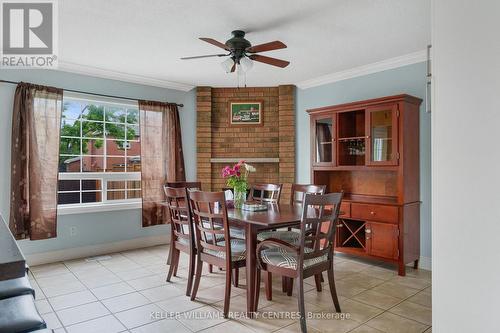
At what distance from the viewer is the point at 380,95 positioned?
3953mm

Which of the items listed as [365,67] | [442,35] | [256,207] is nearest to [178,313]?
[256,207]

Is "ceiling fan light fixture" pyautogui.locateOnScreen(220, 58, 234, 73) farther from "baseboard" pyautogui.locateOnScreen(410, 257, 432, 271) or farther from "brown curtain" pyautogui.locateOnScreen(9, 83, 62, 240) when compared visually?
"baseboard" pyautogui.locateOnScreen(410, 257, 432, 271)

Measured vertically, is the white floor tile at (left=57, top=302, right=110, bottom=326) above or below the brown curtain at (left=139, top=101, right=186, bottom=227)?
below

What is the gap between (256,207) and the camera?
291cm

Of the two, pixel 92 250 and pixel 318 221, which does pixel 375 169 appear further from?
pixel 92 250

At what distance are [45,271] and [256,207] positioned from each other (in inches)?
98.5

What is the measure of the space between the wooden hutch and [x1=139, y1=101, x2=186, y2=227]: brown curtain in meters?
1.98

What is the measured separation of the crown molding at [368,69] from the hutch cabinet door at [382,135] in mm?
645

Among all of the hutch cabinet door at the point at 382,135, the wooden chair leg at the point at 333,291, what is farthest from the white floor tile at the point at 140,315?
the hutch cabinet door at the point at 382,135

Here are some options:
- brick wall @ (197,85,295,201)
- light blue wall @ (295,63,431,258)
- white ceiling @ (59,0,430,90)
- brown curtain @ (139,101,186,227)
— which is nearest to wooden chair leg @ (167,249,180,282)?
brown curtain @ (139,101,186,227)

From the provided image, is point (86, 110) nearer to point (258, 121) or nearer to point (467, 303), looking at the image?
point (258, 121)

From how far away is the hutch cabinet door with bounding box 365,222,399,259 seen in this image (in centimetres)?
338

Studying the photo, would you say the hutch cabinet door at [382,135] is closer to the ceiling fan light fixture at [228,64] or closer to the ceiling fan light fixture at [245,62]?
the ceiling fan light fixture at [245,62]

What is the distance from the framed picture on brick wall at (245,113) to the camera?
4992 mm
